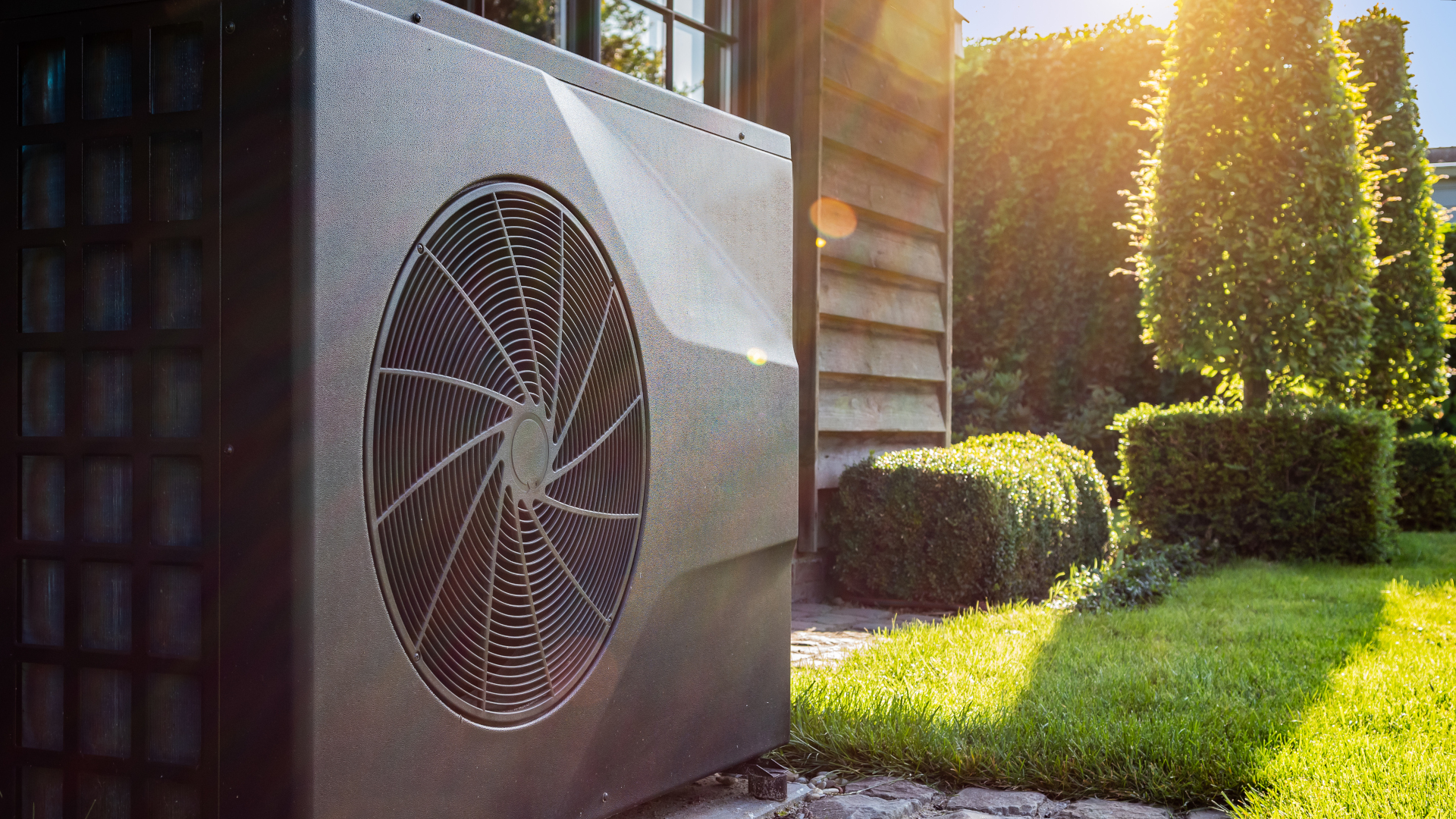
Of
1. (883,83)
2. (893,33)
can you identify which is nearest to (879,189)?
(883,83)

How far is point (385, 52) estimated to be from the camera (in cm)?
138

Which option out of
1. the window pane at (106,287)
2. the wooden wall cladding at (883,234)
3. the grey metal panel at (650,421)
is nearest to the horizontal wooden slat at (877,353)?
the wooden wall cladding at (883,234)

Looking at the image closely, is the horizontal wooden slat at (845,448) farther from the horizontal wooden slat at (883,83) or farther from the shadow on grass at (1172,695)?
the horizontal wooden slat at (883,83)

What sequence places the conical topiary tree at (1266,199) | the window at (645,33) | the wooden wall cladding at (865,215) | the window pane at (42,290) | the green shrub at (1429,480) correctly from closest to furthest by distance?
the window pane at (42,290), the window at (645,33), the wooden wall cladding at (865,215), the conical topiary tree at (1266,199), the green shrub at (1429,480)

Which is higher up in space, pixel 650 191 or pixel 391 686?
pixel 650 191

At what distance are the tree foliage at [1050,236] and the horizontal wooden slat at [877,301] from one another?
19.4ft

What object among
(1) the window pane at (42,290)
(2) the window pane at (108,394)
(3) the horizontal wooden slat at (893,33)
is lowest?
(2) the window pane at (108,394)

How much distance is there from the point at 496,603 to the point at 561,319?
0.39 meters

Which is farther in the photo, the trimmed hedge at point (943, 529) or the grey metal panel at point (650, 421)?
the trimmed hedge at point (943, 529)

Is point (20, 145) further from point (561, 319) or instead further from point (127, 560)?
point (561, 319)

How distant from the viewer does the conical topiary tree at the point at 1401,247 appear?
30.3ft

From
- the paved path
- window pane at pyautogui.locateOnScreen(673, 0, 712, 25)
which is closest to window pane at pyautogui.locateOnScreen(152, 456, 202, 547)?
the paved path

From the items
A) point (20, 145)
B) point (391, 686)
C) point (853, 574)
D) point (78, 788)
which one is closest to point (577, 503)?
point (391, 686)

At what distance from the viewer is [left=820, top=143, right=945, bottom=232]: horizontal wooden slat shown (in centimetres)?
496
